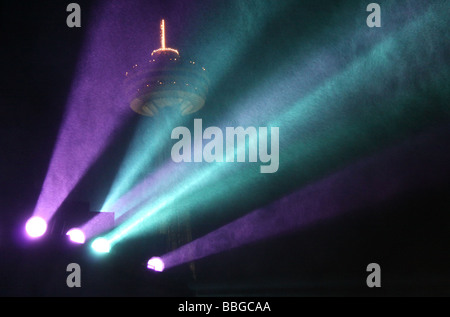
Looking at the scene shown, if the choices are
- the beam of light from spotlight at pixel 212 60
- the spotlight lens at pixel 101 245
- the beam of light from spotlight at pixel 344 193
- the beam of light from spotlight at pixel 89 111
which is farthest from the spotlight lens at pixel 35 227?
the beam of light from spotlight at pixel 344 193

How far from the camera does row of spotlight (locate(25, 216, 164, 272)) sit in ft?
14.7

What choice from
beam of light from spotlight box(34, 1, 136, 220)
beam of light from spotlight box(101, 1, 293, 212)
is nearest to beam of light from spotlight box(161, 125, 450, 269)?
beam of light from spotlight box(101, 1, 293, 212)

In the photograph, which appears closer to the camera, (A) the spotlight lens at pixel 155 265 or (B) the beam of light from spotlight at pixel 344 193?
(A) the spotlight lens at pixel 155 265

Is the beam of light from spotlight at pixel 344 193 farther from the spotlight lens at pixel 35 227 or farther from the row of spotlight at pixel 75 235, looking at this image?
the spotlight lens at pixel 35 227

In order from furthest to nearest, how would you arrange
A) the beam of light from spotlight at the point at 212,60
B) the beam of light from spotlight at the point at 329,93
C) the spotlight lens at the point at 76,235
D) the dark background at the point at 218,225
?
the beam of light from spotlight at the point at 212,60 < the beam of light from spotlight at the point at 329,93 < the dark background at the point at 218,225 < the spotlight lens at the point at 76,235

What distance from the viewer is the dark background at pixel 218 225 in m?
6.36

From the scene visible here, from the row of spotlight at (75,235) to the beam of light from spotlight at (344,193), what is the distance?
2.80 meters

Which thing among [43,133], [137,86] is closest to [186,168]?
[137,86]

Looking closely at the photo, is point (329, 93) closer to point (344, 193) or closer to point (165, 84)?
point (344, 193)

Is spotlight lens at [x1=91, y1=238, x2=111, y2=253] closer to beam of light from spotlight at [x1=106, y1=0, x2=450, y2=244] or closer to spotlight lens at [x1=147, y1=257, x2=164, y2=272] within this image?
spotlight lens at [x1=147, y1=257, x2=164, y2=272]

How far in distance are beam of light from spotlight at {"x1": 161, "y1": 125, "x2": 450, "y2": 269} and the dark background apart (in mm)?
106

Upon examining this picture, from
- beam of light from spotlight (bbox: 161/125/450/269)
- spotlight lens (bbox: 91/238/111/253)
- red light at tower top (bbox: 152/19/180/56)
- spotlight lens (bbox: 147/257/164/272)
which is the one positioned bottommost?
spotlight lens (bbox: 147/257/164/272)

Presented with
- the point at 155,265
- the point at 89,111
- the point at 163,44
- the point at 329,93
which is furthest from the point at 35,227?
the point at 329,93
